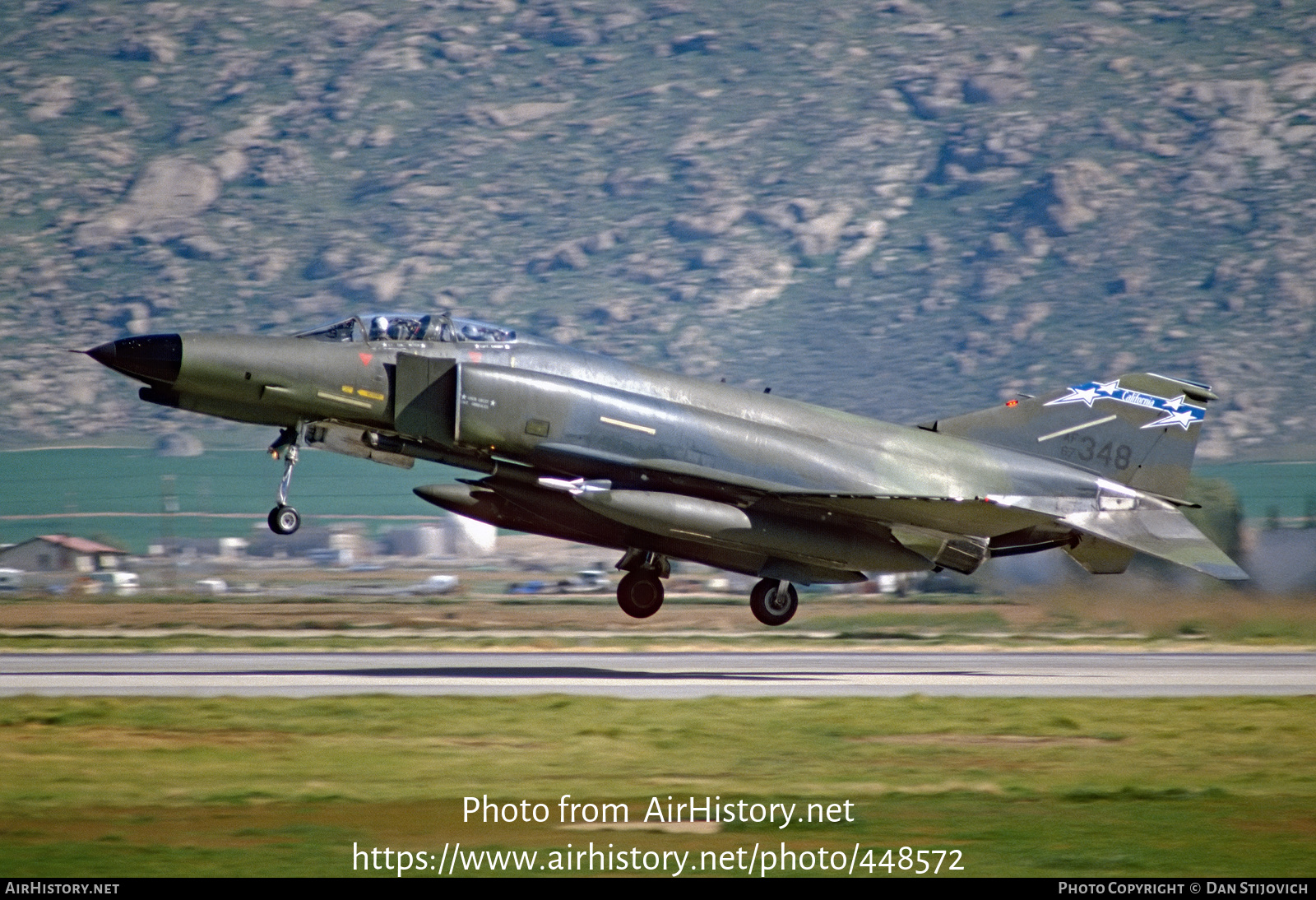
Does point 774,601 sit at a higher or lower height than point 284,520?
lower

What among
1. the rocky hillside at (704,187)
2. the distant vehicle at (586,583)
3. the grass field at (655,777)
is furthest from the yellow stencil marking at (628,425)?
the rocky hillside at (704,187)

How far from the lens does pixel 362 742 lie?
47.4 feet

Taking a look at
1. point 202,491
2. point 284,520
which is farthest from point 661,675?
point 202,491

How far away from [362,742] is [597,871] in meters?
5.01

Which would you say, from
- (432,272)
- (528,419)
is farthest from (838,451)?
(432,272)

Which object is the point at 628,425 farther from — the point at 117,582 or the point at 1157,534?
the point at 117,582

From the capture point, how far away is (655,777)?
43.3 feet

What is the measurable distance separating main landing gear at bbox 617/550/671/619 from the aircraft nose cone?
7.74m

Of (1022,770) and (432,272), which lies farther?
(432,272)

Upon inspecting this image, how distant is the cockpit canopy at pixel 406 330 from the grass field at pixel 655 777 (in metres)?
5.44

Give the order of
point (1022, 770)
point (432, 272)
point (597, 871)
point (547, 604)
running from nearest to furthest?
1. point (597, 871)
2. point (1022, 770)
3. point (547, 604)
4. point (432, 272)

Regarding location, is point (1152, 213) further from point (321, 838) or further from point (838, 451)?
point (321, 838)

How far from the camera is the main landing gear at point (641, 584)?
77.4 ft

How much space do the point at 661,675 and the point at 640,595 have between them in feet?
7.13
